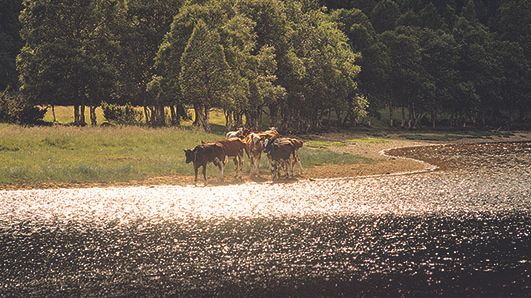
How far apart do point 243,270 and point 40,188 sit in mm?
21682

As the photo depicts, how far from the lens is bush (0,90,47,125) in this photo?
73.2 meters

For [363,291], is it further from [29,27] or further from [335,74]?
[335,74]

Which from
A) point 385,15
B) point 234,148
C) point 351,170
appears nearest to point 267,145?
point 234,148

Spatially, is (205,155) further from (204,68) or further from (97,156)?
(204,68)

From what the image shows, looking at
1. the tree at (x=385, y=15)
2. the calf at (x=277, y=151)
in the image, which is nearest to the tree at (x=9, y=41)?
the calf at (x=277, y=151)

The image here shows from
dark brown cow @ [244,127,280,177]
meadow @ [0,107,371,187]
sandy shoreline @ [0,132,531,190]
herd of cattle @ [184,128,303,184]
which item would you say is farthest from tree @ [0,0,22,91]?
herd of cattle @ [184,128,303,184]

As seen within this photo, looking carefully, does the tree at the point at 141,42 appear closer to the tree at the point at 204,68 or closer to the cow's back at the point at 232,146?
the tree at the point at 204,68

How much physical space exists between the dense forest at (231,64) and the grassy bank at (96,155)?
1831 cm

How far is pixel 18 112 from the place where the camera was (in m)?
73.1

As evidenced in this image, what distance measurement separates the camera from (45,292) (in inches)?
662

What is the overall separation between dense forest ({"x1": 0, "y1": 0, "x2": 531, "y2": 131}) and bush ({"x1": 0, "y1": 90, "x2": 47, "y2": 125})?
0.48 feet

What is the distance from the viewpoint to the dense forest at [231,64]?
243 ft

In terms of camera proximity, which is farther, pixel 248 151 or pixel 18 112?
pixel 18 112

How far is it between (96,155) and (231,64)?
31153 mm
